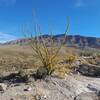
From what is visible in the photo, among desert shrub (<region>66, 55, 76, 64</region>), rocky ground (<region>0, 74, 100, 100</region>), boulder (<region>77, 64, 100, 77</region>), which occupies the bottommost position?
rocky ground (<region>0, 74, 100, 100</region>)

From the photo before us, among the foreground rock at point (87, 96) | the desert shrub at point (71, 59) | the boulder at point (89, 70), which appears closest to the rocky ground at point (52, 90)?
the foreground rock at point (87, 96)

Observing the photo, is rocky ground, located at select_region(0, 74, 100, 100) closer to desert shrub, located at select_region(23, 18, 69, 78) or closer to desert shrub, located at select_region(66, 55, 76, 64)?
desert shrub, located at select_region(23, 18, 69, 78)

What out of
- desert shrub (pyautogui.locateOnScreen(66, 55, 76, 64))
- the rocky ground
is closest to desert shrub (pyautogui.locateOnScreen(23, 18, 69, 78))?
the rocky ground

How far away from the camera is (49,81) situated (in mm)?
9750

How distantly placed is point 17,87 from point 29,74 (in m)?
1.05

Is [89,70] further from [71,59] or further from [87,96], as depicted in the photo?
[87,96]

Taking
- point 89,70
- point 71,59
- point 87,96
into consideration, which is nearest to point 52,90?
point 87,96

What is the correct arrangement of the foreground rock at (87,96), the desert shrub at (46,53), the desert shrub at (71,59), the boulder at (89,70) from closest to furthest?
the foreground rock at (87,96) → the desert shrub at (46,53) → the boulder at (89,70) → the desert shrub at (71,59)

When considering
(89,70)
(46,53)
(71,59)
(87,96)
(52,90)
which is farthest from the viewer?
(71,59)

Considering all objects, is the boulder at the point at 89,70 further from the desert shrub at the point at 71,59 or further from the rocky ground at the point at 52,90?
the rocky ground at the point at 52,90

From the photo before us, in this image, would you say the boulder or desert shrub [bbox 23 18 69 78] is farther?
the boulder

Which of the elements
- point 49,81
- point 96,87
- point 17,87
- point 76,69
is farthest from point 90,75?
point 17,87

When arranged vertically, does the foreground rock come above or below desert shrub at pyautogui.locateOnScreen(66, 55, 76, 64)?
below

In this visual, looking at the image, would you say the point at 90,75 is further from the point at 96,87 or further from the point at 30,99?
the point at 30,99
